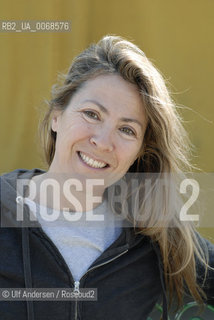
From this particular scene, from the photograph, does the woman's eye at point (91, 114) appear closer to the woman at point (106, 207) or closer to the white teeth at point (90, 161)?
the woman at point (106, 207)

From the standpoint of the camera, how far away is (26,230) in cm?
149

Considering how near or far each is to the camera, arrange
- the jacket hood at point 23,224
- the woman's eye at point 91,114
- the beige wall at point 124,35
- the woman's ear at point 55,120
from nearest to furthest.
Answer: the jacket hood at point 23,224, the woman's eye at point 91,114, the woman's ear at point 55,120, the beige wall at point 124,35

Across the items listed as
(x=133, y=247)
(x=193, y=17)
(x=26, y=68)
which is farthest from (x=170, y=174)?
(x=26, y=68)

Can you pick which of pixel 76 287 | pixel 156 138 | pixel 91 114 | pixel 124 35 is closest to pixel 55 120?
pixel 91 114

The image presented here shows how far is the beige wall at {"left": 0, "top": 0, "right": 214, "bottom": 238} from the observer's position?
2.23m

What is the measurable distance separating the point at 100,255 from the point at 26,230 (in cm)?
27

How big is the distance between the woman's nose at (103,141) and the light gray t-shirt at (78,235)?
0.28 metres

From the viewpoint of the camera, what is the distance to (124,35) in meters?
2.27

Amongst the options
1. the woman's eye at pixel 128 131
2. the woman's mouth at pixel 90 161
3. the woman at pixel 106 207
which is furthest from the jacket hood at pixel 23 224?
the woman's eye at pixel 128 131

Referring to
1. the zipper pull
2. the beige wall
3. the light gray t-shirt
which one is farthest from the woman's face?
the beige wall

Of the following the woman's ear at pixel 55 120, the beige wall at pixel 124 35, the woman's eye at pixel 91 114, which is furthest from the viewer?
the beige wall at pixel 124 35

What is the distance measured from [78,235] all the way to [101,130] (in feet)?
1.25

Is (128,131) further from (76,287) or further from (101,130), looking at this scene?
(76,287)

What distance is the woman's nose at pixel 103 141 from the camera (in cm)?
152
